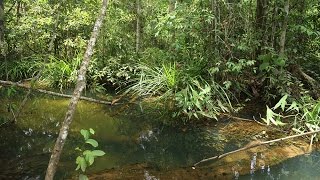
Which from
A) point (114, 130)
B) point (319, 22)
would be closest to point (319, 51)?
point (319, 22)

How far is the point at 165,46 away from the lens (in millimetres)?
8523

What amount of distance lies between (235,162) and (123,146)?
4.44 feet

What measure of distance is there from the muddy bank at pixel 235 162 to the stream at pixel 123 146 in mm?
10

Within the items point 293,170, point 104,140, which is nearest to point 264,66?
point 293,170

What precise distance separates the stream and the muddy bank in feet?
0.03

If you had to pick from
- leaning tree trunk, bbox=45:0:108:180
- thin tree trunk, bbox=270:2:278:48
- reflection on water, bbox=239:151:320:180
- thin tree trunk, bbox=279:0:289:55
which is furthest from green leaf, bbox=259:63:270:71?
leaning tree trunk, bbox=45:0:108:180

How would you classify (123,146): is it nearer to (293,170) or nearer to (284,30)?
(293,170)

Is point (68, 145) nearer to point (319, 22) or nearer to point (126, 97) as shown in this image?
point (126, 97)

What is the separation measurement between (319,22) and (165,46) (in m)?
3.31

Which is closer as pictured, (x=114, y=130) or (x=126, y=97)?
(x=114, y=130)

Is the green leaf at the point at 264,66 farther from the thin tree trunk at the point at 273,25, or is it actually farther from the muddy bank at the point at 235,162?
the muddy bank at the point at 235,162

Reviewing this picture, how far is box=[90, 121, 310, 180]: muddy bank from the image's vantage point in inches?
149

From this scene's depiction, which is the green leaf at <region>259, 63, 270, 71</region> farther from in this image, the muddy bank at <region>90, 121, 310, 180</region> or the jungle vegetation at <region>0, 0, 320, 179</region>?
the muddy bank at <region>90, 121, 310, 180</region>

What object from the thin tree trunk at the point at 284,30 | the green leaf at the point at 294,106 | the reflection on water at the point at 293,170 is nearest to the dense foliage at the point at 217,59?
the thin tree trunk at the point at 284,30
